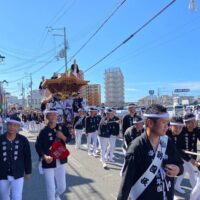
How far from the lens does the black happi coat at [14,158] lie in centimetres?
517

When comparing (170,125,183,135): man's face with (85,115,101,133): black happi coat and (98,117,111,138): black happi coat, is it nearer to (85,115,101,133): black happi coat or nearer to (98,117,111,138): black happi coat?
(98,117,111,138): black happi coat

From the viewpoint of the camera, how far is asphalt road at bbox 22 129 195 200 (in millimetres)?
7395

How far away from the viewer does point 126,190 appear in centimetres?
302

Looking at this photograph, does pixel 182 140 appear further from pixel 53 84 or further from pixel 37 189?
pixel 53 84

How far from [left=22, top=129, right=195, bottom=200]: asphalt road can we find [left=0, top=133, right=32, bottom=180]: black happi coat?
2219 mm

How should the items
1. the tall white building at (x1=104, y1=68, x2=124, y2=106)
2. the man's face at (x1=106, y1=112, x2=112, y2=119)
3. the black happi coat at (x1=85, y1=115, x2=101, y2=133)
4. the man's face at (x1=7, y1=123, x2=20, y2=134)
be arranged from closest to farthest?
1. the man's face at (x1=7, y1=123, x2=20, y2=134)
2. the man's face at (x1=106, y1=112, x2=112, y2=119)
3. the black happi coat at (x1=85, y1=115, x2=101, y2=133)
4. the tall white building at (x1=104, y1=68, x2=124, y2=106)

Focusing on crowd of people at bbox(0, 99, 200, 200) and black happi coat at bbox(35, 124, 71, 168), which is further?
black happi coat at bbox(35, 124, 71, 168)

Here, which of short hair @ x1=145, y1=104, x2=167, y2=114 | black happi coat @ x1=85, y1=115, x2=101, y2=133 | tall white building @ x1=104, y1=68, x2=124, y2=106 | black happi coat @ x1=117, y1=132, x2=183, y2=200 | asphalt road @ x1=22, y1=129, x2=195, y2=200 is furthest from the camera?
tall white building @ x1=104, y1=68, x2=124, y2=106

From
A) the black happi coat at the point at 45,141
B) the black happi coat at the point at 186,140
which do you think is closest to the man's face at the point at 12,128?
the black happi coat at the point at 45,141

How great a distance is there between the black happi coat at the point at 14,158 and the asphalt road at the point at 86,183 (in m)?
2.22

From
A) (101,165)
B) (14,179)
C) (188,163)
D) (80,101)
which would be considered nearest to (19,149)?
(14,179)

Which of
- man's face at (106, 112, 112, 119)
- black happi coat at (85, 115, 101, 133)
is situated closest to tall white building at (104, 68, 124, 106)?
black happi coat at (85, 115, 101, 133)

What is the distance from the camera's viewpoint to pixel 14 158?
5230mm

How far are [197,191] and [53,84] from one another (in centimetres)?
1690
